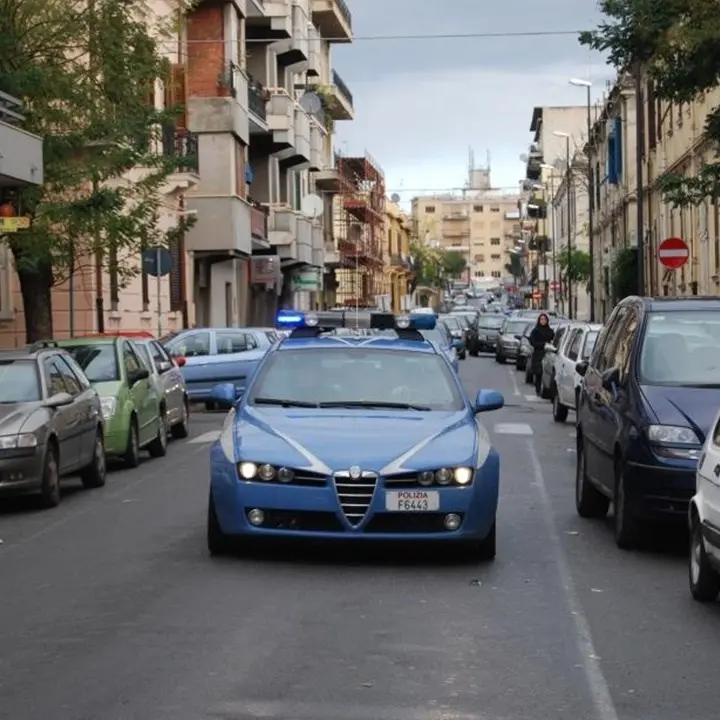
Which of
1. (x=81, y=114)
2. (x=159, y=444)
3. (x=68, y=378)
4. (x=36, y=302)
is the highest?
(x=81, y=114)

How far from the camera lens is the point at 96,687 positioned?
309 inches

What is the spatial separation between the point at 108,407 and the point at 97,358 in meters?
1.38

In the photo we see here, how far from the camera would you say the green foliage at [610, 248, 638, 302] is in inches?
2320

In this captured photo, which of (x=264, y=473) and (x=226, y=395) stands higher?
(x=226, y=395)

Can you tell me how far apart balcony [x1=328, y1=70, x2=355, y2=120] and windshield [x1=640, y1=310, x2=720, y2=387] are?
210ft

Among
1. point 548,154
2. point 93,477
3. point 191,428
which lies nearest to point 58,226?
point 191,428

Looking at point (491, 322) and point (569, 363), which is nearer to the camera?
point (569, 363)

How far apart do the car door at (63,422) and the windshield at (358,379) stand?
4188 mm

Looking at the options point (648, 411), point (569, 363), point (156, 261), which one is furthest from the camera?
point (156, 261)

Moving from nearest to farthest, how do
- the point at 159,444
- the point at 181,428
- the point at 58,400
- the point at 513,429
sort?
the point at 58,400 < the point at 159,444 < the point at 181,428 < the point at 513,429

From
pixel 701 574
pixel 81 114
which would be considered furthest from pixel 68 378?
pixel 81 114

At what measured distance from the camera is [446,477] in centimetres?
1134

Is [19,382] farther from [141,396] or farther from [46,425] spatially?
[141,396]

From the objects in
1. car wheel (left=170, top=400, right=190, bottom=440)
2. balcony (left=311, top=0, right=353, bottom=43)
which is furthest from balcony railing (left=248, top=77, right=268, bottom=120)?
car wheel (left=170, top=400, right=190, bottom=440)
